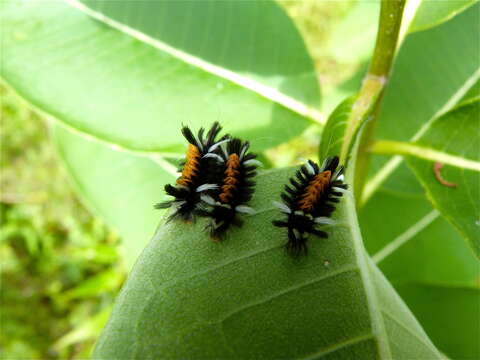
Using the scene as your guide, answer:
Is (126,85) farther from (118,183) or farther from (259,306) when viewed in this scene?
(259,306)

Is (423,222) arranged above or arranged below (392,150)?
below

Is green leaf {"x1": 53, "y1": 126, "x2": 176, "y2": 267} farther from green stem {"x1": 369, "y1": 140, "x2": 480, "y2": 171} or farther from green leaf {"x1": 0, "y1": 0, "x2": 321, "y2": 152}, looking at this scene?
green stem {"x1": 369, "y1": 140, "x2": 480, "y2": 171}

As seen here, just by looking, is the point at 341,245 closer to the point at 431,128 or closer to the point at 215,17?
the point at 431,128

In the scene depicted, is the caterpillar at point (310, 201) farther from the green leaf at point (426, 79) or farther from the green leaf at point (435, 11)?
the green leaf at point (426, 79)

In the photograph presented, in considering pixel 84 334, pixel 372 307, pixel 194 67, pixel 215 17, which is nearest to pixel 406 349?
pixel 372 307

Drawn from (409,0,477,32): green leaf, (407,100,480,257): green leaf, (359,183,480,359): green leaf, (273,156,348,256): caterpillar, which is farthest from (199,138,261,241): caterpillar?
(359,183,480,359): green leaf

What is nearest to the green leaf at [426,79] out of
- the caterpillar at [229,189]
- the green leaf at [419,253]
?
the green leaf at [419,253]

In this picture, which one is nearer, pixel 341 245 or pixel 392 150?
pixel 341 245
